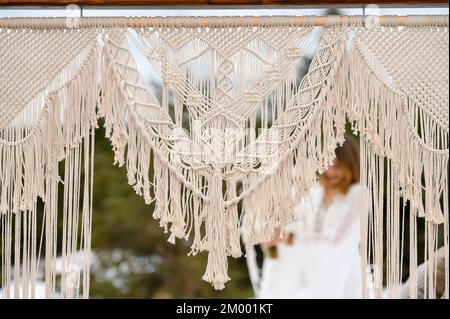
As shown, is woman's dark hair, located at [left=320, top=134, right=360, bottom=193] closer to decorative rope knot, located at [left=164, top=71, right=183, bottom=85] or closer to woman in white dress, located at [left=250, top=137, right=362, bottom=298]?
woman in white dress, located at [left=250, top=137, right=362, bottom=298]

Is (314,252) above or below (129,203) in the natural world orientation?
below

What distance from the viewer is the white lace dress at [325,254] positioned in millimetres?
1951

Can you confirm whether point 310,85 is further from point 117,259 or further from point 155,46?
point 117,259

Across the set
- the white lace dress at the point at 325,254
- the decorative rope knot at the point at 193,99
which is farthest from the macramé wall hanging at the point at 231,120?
the white lace dress at the point at 325,254

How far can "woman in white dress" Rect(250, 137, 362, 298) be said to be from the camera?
1954mm

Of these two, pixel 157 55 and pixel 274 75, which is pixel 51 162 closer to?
pixel 157 55

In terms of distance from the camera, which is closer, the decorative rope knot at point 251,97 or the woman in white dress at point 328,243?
the decorative rope knot at point 251,97

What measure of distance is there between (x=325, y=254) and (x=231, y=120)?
737 millimetres

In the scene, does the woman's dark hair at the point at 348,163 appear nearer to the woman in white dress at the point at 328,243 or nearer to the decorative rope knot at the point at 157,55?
the woman in white dress at the point at 328,243
